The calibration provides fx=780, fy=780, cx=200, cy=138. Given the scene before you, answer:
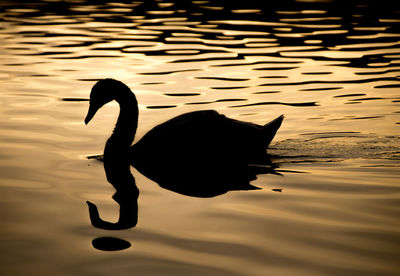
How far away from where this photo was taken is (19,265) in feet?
17.1

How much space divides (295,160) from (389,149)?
108cm

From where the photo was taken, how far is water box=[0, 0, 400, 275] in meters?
5.43

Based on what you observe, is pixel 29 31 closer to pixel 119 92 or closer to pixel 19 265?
pixel 119 92

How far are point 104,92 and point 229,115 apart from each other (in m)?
2.20

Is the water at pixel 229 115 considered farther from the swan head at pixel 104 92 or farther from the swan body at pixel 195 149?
the swan head at pixel 104 92

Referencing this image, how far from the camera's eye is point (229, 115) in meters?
10.6

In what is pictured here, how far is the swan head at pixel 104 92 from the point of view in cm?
893

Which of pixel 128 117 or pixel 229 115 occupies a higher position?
pixel 128 117

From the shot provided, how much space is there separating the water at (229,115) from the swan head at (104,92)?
0.49m

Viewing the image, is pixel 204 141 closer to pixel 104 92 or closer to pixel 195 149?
pixel 195 149

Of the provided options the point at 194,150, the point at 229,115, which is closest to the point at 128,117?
the point at 194,150

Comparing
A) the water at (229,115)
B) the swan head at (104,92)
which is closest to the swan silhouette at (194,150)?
the water at (229,115)

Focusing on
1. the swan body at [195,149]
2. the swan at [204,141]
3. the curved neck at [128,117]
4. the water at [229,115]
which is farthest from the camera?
the curved neck at [128,117]

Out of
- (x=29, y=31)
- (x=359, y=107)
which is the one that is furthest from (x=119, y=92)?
(x=29, y=31)
